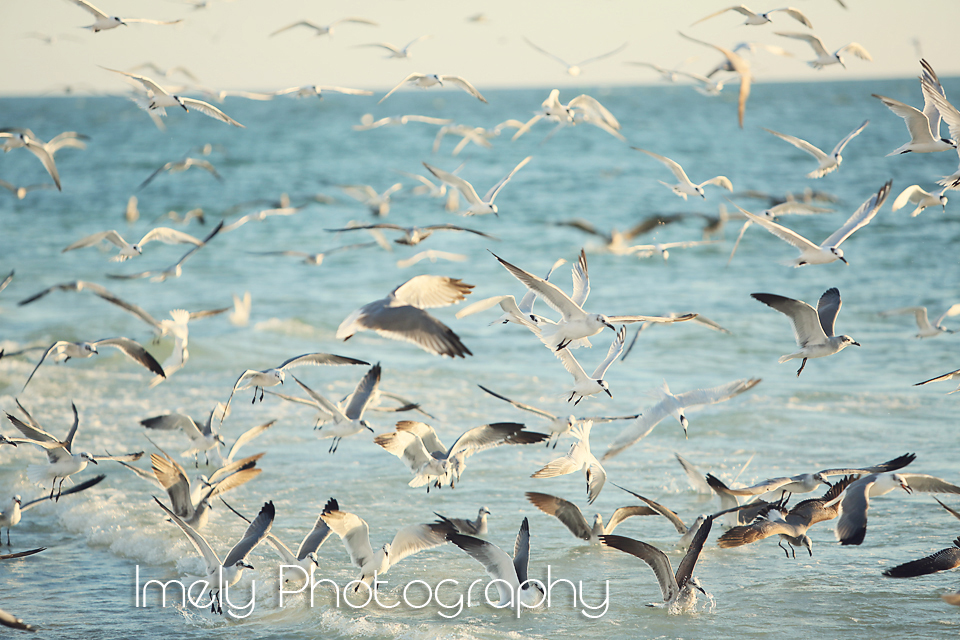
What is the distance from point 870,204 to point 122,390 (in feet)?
30.8

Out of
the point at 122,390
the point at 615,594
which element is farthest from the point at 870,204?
the point at 122,390

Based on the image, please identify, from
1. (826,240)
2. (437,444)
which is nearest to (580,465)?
(437,444)

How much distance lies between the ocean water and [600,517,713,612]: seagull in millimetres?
139

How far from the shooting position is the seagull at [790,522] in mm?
6035

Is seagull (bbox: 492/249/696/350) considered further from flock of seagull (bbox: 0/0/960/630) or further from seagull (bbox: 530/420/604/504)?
seagull (bbox: 530/420/604/504)

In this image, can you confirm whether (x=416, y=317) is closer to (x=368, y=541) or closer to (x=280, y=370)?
(x=368, y=541)

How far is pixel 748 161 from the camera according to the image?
3459 centimetres

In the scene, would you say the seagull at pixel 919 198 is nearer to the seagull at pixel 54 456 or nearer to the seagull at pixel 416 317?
the seagull at pixel 416 317

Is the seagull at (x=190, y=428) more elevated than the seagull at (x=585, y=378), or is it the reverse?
the seagull at (x=585, y=378)

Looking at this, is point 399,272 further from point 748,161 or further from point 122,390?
point 748,161

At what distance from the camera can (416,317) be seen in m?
6.19

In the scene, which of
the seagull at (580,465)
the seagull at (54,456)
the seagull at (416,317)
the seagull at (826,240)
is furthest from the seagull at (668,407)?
the seagull at (54,456)

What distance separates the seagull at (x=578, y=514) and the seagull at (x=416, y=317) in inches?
58.8

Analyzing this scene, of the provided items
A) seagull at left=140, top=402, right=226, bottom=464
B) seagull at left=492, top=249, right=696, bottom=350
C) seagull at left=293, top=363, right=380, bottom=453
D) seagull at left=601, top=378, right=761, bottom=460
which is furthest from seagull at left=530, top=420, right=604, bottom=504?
seagull at left=140, top=402, right=226, bottom=464
